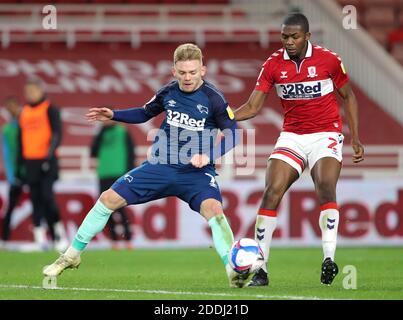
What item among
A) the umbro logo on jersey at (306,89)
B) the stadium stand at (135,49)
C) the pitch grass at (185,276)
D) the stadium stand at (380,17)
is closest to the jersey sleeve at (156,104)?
the umbro logo on jersey at (306,89)

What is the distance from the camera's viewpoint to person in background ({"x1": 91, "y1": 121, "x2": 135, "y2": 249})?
53.9 ft

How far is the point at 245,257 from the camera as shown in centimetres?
870

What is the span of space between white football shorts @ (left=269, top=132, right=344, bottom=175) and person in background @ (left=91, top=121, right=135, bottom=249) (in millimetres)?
6772

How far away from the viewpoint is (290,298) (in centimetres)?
820

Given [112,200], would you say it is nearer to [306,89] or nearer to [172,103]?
[172,103]

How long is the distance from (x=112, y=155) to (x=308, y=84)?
7097 millimetres

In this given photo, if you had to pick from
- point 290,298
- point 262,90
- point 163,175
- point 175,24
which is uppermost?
Result: point 175,24

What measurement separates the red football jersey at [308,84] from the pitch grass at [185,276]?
1.34 meters

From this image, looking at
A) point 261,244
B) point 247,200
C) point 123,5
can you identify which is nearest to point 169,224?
point 247,200

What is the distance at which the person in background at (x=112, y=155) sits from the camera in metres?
16.4

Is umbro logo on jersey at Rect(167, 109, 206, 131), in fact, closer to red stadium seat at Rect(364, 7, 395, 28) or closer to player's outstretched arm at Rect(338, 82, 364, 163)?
player's outstretched arm at Rect(338, 82, 364, 163)
